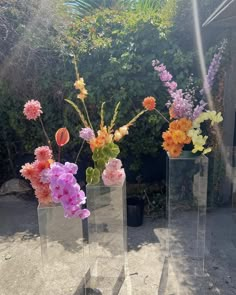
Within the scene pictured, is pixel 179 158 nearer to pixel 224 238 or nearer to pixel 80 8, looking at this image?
pixel 224 238

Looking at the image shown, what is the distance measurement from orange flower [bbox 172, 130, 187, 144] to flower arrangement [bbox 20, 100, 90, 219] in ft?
2.79

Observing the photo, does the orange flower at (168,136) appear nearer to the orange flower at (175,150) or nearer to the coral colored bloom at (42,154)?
the orange flower at (175,150)

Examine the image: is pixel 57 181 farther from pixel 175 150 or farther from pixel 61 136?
pixel 175 150

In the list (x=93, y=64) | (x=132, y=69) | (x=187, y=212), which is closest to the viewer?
(x=187, y=212)

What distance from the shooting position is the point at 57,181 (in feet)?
5.38

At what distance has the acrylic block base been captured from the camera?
2477mm

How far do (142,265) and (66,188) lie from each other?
1286mm

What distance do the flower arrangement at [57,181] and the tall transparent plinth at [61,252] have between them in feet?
0.43

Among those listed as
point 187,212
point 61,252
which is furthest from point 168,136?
point 61,252

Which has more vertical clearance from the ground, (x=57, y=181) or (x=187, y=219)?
(x=57, y=181)

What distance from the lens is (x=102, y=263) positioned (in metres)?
2.33

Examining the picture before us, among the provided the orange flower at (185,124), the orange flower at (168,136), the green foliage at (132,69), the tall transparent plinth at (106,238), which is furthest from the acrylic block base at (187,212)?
the green foliage at (132,69)

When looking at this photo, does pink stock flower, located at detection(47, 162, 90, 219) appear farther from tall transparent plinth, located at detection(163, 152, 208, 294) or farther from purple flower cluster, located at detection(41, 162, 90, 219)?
tall transparent plinth, located at detection(163, 152, 208, 294)

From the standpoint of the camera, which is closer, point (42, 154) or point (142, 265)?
point (42, 154)
